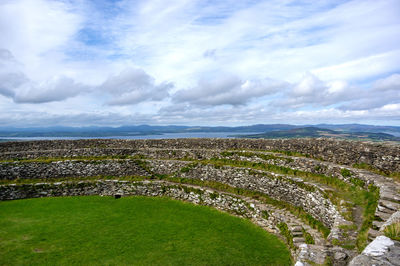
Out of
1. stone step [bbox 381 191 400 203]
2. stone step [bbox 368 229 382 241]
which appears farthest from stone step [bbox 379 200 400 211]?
stone step [bbox 368 229 382 241]

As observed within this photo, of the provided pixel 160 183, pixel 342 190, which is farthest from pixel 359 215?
pixel 160 183

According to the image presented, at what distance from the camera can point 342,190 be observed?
11703 millimetres

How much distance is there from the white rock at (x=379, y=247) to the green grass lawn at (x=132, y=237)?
4.95m

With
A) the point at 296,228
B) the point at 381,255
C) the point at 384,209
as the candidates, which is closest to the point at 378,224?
the point at 384,209

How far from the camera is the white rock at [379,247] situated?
467 centimetres

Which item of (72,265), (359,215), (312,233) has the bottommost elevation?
(72,265)

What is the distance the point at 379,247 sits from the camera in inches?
192

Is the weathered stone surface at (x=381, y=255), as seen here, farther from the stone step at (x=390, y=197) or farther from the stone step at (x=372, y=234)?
the stone step at (x=390, y=197)

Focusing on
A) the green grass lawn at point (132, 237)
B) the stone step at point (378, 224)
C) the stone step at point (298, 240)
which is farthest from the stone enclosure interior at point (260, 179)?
the green grass lawn at point (132, 237)

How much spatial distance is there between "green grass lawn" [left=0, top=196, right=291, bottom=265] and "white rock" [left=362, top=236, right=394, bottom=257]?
4950 millimetres

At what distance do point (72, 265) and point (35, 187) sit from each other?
46.7ft

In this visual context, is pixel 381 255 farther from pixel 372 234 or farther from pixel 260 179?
pixel 260 179

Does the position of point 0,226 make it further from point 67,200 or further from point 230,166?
point 230,166

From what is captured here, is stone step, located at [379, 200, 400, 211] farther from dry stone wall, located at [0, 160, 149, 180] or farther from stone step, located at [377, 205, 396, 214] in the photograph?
dry stone wall, located at [0, 160, 149, 180]
